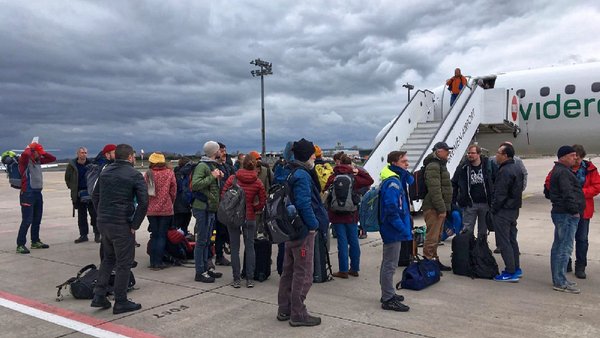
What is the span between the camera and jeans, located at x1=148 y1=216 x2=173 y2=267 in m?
6.57

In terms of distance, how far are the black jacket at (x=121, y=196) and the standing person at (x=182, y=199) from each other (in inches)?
76.3

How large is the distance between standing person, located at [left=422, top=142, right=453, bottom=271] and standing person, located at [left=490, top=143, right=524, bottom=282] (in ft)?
2.27

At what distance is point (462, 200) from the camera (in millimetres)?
6883

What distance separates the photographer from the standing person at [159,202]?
6.46 m

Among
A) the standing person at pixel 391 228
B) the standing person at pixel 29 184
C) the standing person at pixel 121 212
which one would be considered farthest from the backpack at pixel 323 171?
the standing person at pixel 29 184

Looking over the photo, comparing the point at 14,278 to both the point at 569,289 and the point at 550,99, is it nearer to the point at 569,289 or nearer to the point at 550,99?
the point at 569,289

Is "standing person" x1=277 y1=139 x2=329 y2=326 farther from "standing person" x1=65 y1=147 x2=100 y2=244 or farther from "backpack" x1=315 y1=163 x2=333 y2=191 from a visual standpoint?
"standing person" x1=65 y1=147 x2=100 y2=244

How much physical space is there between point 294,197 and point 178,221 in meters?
4.03

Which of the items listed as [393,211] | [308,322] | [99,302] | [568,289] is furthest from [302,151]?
[568,289]

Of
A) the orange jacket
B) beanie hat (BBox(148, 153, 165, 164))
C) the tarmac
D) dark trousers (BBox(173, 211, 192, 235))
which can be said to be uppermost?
the orange jacket

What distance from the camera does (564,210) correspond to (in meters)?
5.21

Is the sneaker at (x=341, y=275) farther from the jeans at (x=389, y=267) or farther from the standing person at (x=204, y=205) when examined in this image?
the standing person at (x=204, y=205)

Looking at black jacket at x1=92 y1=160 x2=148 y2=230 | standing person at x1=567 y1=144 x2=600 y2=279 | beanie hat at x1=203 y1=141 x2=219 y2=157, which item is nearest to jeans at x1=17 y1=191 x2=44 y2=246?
beanie hat at x1=203 y1=141 x2=219 y2=157

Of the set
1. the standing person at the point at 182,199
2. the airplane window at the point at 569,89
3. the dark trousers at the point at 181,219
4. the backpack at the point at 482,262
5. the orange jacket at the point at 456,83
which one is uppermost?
the orange jacket at the point at 456,83
